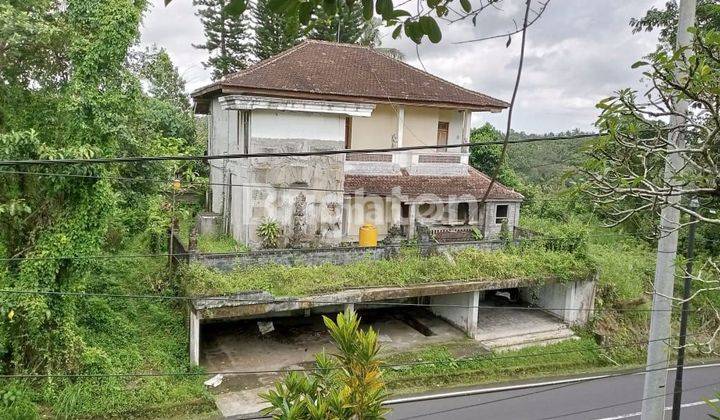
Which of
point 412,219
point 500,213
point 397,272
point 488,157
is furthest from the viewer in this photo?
point 488,157

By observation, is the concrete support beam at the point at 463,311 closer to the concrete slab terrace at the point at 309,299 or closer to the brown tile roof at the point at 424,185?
the concrete slab terrace at the point at 309,299

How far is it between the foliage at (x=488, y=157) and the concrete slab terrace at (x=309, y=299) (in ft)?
26.7

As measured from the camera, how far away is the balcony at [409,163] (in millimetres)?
15344

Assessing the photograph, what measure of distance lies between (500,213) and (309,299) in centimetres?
795

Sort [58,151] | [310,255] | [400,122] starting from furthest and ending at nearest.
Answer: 1. [400,122]
2. [310,255]
3. [58,151]

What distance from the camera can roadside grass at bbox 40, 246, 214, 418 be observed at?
9.71 meters

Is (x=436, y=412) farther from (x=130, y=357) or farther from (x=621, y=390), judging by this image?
(x=130, y=357)

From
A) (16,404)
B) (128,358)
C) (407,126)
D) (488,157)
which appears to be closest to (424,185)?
(407,126)

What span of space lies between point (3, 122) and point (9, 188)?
122 cm

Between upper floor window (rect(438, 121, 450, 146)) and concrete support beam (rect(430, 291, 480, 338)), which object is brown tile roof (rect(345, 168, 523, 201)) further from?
concrete support beam (rect(430, 291, 480, 338))

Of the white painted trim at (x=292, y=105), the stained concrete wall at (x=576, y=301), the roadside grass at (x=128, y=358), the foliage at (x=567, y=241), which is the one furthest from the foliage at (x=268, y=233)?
the stained concrete wall at (x=576, y=301)

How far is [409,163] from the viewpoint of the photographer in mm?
16219

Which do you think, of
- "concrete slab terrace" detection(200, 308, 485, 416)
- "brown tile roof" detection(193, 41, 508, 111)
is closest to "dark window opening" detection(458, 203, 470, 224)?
"brown tile roof" detection(193, 41, 508, 111)

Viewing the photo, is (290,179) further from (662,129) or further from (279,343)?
(662,129)
